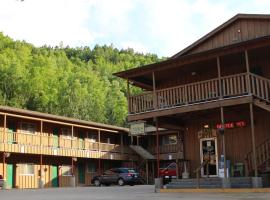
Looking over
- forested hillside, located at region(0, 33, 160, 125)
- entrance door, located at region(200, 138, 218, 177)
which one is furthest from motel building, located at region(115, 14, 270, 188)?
forested hillside, located at region(0, 33, 160, 125)

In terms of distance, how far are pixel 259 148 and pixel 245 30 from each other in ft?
20.8

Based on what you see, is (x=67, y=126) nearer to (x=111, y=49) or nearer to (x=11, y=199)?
(x=11, y=199)

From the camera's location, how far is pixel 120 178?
120 ft

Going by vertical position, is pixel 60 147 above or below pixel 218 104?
below

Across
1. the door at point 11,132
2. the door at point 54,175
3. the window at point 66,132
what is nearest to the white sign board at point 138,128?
the door at point 11,132

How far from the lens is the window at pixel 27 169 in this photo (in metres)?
36.7

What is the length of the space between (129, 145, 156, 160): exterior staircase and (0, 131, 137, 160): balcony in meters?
0.59

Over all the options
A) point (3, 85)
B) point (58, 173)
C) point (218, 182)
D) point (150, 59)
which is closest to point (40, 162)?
point (58, 173)

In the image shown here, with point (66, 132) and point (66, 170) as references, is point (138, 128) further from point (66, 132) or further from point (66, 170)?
point (66, 132)

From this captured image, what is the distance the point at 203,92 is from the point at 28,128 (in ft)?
66.4

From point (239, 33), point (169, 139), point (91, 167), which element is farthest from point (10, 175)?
point (239, 33)

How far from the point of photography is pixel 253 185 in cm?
1895

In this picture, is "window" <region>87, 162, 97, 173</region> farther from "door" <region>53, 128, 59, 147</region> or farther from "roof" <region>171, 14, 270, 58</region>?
"roof" <region>171, 14, 270, 58</region>

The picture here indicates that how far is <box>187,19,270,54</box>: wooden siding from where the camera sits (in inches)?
919
